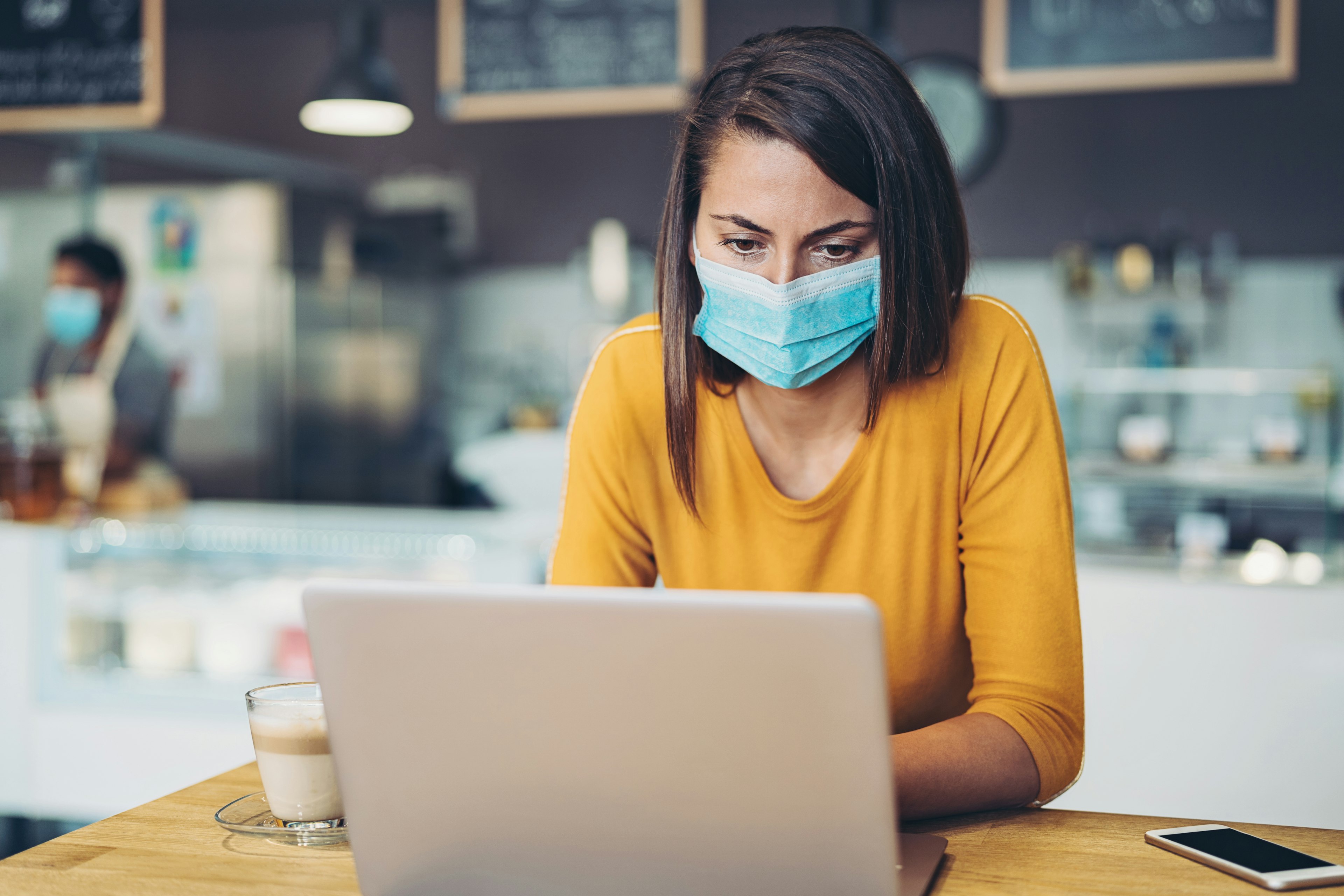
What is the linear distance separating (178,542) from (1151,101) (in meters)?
3.84

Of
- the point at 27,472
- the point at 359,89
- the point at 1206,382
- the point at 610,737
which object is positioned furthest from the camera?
the point at 1206,382

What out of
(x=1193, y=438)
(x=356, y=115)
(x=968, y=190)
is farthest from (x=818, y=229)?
(x=1193, y=438)

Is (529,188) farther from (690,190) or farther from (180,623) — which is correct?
(690,190)

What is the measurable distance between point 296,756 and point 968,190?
397 centimetres

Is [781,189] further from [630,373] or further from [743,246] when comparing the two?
[630,373]

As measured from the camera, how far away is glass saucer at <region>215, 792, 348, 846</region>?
0.91 meters

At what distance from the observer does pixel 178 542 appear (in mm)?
2691

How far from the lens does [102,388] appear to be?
3301mm

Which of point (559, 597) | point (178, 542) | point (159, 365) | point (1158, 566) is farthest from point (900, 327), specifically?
point (159, 365)

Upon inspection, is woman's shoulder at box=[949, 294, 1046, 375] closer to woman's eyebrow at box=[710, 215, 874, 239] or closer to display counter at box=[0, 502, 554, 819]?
woman's eyebrow at box=[710, 215, 874, 239]

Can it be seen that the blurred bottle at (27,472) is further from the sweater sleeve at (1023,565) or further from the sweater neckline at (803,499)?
the sweater sleeve at (1023,565)

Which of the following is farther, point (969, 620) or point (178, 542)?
point (178, 542)

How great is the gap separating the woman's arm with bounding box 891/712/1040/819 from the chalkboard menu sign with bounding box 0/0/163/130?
3128mm

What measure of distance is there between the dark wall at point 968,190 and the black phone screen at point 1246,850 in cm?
385
